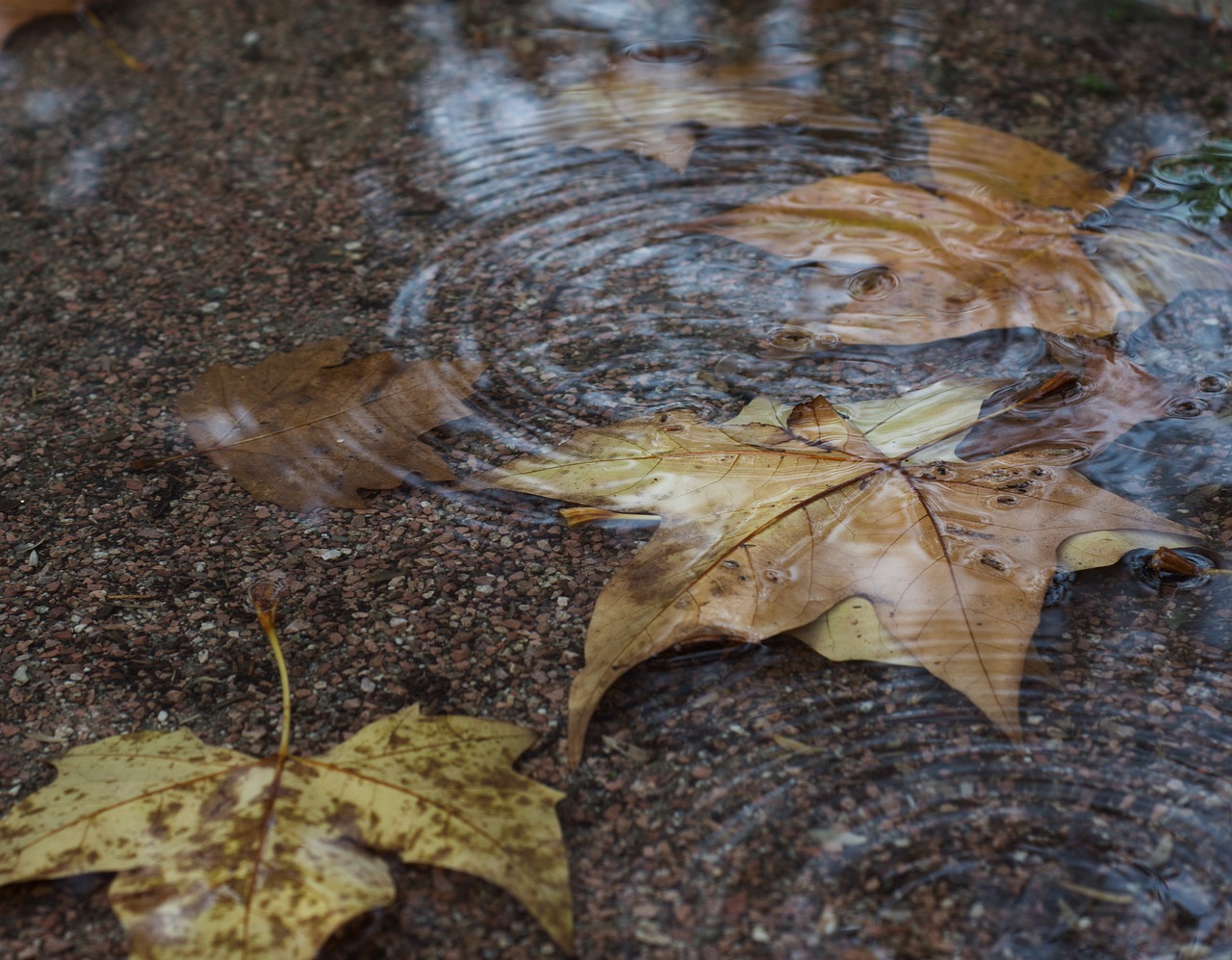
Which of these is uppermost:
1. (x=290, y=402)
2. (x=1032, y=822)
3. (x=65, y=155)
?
(x=65, y=155)

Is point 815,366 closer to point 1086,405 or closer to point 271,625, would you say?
point 1086,405

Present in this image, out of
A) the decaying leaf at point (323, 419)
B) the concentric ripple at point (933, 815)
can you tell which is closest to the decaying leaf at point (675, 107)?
the decaying leaf at point (323, 419)

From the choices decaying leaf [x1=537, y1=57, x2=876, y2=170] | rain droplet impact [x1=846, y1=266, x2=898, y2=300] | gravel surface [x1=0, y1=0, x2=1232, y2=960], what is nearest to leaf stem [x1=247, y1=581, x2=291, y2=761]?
gravel surface [x1=0, y1=0, x2=1232, y2=960]

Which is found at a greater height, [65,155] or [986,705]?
[65,155]

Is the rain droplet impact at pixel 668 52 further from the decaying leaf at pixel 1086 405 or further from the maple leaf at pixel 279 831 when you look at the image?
the maple leaf at pixel 279 831

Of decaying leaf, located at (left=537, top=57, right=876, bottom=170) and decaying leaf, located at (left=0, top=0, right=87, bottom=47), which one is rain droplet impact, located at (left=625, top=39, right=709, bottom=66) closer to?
decaying leaf, located at (left=537, top=57, right=876, bottom=170)

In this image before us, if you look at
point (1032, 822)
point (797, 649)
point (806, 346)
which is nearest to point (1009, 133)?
point (806, 346)

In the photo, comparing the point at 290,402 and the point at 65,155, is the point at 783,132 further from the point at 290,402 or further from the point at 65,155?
the point at 65,155

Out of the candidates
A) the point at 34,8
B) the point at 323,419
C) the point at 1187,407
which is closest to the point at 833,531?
the point at 1187,407
